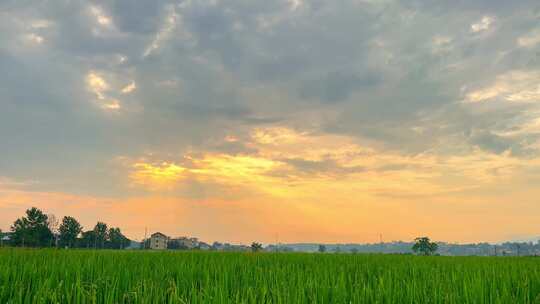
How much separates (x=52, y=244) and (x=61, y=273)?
3870 inches

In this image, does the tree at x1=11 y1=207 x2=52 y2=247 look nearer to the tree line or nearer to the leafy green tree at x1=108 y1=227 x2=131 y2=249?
the tree line

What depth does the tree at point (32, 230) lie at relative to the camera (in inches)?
3351

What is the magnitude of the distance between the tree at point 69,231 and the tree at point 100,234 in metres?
4.83

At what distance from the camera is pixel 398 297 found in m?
4.44

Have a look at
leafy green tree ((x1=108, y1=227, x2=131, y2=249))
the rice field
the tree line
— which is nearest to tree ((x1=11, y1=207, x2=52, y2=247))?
the tree line

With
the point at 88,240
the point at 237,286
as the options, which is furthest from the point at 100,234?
the point at 237,286

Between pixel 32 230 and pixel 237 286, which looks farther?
pixel 32 230

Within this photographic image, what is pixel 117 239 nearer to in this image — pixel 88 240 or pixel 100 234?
pixel 100 234

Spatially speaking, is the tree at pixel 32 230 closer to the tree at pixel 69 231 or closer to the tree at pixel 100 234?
the tree at pixel 69 231

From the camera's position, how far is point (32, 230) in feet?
290

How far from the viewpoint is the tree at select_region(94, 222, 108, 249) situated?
10912 cm

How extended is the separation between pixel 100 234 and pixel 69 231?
9.46 m

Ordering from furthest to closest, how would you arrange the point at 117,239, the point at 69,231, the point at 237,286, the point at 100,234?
the point at 117,239 → the point at 100,234 → the point at 69,231 → the point at 237,286

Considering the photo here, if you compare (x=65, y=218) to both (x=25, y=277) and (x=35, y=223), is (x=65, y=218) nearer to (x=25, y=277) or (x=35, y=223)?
(x=35, y=223)
